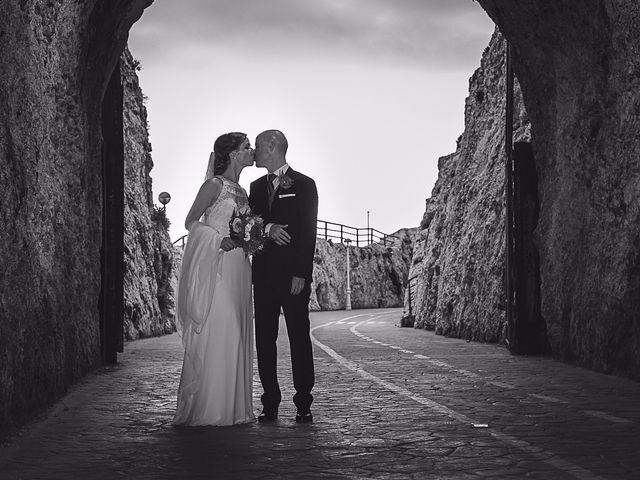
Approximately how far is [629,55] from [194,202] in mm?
5278

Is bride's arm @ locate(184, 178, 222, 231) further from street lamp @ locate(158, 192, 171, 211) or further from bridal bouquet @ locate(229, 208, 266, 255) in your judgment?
street lamp @ locate(158, 192, 171, 211)

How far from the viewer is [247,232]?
22.9 ft

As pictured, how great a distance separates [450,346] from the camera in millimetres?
16641

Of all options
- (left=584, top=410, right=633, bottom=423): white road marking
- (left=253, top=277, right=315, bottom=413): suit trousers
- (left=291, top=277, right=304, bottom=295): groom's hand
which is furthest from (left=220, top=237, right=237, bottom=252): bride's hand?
(left=584, top=410, right=633, bottom=423): white road marking

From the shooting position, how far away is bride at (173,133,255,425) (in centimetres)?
706

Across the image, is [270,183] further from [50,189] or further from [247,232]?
[50,189]

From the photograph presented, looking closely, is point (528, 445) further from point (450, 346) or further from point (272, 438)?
point (450, 346)

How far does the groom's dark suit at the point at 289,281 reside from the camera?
7.19 meters

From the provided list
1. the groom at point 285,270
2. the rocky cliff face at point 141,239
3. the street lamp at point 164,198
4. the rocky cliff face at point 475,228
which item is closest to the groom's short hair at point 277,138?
the groom at point 285,270

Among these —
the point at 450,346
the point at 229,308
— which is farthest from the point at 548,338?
the point at 229,308

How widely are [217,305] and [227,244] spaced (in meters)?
0.49

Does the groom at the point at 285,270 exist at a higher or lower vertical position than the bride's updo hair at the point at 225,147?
lower

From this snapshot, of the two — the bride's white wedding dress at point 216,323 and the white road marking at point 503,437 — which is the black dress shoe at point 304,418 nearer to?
the bride's white wedding dress at point 216,323

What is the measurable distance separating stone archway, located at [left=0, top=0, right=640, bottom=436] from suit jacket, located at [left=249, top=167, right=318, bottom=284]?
1.84 m
